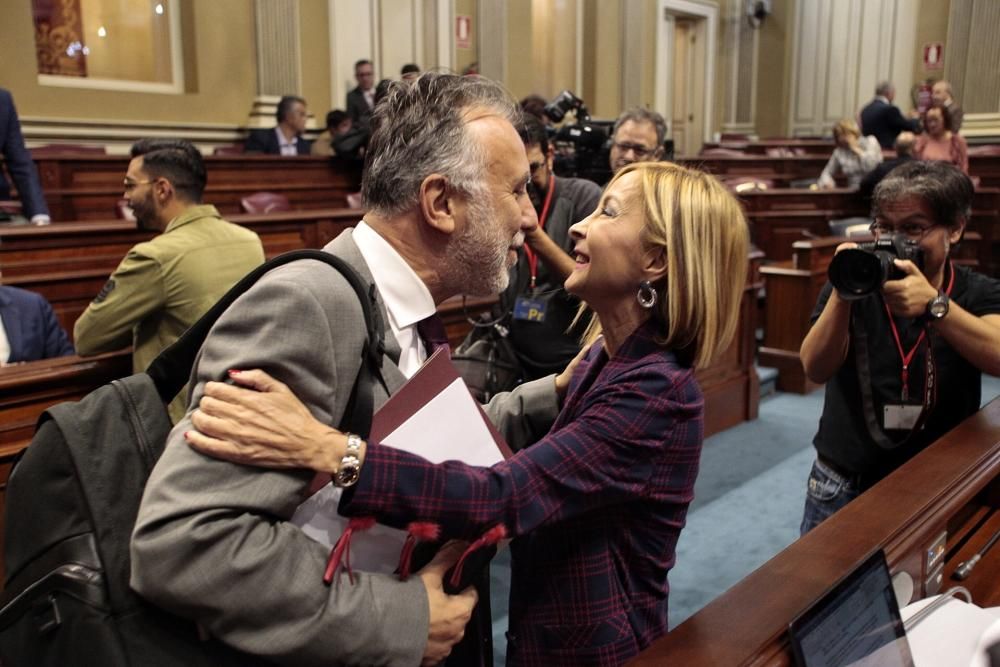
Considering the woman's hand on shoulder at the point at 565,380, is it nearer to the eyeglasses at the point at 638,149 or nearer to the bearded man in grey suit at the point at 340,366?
the bearded man in grey suit at the point at 340,366

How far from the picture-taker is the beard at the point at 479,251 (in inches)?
41.2

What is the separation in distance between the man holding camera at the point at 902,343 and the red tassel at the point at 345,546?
1.06 metres

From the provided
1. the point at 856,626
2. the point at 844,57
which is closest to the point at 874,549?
the point at 856,626

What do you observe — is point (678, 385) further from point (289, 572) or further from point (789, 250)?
point (789, 250)

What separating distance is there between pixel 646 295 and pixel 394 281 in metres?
0.30

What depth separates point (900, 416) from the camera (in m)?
1.66

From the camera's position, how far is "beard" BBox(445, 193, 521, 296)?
1046 millimetres

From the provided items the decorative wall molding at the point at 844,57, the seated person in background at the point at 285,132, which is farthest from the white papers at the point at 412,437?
the decorative wall molding at the point at 844,57

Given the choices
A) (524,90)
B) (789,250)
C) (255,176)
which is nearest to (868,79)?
(524,90)

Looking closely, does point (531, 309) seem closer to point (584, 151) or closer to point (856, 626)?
point (584, 151)

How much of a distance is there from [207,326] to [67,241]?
2.67 metres

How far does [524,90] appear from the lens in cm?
943

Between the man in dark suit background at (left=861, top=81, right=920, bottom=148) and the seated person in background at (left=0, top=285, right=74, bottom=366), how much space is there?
26.2 ft

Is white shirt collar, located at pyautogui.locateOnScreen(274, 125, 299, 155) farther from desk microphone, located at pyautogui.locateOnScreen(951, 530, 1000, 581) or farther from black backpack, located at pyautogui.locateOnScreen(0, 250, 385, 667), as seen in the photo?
black backpack, located at pyautogui.locateOnScreen(0, 250, 385, 667)
